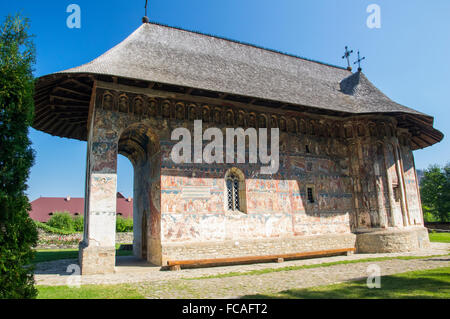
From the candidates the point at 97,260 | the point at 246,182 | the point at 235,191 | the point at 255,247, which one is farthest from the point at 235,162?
the point at 97,260

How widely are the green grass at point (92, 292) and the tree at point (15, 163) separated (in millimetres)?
1783

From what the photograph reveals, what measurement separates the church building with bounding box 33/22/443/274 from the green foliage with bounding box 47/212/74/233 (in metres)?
18.0

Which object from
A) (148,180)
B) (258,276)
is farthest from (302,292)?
(148,180)

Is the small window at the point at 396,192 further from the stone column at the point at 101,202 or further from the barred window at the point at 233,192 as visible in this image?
the stone column at the point at 101,202

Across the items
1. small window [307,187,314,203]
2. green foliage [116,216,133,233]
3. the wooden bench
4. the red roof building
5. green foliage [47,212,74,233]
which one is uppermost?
the red roof building

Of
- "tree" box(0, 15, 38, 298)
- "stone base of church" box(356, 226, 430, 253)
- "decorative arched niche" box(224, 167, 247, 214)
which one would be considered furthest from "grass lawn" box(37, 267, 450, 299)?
"stone base of church" box(356, 226, 430, 253)

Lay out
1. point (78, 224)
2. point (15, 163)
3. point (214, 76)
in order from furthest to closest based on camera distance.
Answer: point (78, 224) < point (214, 76) < point (15, 163)

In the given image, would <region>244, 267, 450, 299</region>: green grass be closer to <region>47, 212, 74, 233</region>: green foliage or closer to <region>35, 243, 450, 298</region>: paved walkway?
<region>35, 243, 450, 298</region>: paved walkway

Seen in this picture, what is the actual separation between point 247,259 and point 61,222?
24661 mm

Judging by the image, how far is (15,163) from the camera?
4.29m

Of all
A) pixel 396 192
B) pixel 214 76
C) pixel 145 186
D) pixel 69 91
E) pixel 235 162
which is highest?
pixel 214 76

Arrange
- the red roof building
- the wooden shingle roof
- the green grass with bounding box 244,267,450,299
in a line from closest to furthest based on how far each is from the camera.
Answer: the green grass with bounding box 244,267,450,299 < the wooden shingle roof < the red roof building

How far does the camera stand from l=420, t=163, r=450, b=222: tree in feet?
115

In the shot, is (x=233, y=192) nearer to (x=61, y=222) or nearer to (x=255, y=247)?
(x=255, y=247)
